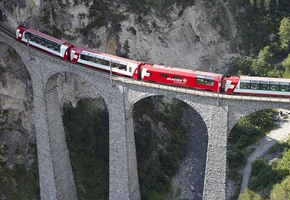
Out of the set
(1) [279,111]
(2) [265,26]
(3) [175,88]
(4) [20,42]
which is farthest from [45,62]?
(2) [265,26]

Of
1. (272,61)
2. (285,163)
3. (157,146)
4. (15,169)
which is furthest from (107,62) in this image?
(272,61)

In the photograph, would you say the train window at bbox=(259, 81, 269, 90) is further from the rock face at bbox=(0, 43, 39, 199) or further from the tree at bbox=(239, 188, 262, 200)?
the rock face at bbox=(0, 43, 39, 199)

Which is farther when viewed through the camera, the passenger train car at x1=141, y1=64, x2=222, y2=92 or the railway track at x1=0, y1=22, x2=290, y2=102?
the passenger train car at x1=141, y1=64, x2=222, y2=92

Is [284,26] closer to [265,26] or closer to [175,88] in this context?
[265,26]

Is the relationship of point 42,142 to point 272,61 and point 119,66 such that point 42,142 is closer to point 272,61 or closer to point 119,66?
point 119,66

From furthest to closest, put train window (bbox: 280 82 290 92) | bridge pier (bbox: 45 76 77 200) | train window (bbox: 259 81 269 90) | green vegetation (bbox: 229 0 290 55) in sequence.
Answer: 1. green vegetation (bbox: 229 0 290 55)
2. bridge pier (bbox: 45 76 77 200)
3. train window (bbox: 259 81 269 90)
4. train window (bbox: 280 82 290 92)

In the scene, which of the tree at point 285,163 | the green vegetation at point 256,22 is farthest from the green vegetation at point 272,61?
the tree at point 285,163

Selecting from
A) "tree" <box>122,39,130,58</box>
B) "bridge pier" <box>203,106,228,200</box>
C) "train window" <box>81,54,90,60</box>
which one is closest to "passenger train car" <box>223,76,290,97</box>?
"bridge pier" <box>203,106,228,200</box>
